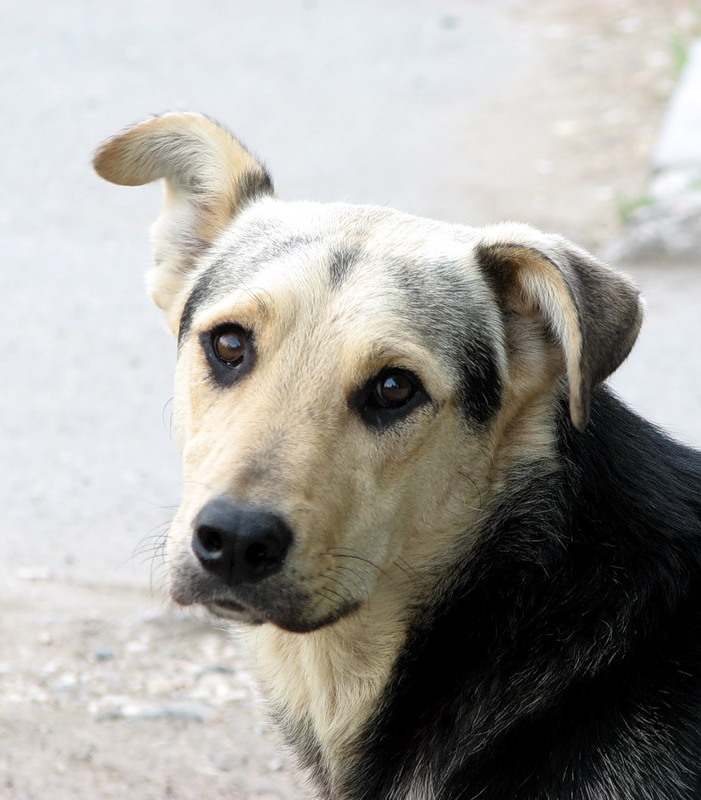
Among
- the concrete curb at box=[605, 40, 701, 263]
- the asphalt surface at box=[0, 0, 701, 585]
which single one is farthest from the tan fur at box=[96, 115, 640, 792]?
the concrete curb at box=[605, 40, 701, 263]

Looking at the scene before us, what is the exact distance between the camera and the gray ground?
480 cm

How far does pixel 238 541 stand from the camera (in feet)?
9.75

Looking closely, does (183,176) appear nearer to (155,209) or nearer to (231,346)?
(231,346)

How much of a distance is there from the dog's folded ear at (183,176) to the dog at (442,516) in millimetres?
383

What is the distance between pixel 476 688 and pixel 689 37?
1162 centimetres

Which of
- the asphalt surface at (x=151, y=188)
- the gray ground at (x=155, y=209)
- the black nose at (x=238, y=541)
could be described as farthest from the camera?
the asphalt surface at (x=151, y=188)

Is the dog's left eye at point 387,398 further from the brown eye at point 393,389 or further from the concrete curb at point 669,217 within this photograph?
the concrete curb at point 669,217

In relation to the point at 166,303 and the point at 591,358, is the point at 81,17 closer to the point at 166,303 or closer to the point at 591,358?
the point at 166,303

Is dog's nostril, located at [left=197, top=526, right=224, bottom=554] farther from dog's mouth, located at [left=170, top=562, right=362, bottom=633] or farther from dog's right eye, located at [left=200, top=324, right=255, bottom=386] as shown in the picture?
dog's right eye, located at [left=200, top=324, right=255, bottom=386]

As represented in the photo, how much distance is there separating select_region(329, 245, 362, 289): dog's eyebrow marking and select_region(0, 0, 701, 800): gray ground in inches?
41.7

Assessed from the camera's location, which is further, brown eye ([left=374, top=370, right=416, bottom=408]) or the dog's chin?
brown eye ([left=374, top=370, right=416, bottom=408])

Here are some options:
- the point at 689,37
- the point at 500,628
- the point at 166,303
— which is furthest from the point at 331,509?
the point at 689,37

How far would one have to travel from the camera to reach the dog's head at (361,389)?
3.09m

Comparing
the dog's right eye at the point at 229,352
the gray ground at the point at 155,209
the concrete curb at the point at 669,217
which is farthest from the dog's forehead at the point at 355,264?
the concrete curb at the point at 669,217
